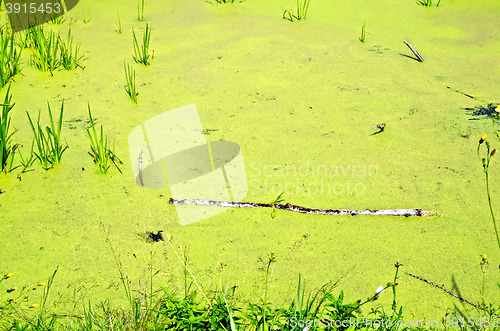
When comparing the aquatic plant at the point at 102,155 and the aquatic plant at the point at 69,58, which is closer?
the aquatic plant at the point at 102,155

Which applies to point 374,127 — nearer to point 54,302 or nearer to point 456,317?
point 456,317

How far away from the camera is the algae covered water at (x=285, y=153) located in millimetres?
1396

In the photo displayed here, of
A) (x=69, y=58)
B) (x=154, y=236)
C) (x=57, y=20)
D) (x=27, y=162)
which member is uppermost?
(x=57, y=20)

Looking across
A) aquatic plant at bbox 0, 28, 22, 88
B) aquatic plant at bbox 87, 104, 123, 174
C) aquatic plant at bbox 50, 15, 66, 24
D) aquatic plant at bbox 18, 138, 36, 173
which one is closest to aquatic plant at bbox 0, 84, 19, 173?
aquatic plant at bbox 18, 138, 36, 173

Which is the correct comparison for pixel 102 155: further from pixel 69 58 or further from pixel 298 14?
pixel 298 14

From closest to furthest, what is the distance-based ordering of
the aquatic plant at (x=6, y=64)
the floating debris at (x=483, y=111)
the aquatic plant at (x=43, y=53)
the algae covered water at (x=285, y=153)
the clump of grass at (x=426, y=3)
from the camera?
1. the algae covered water at (x=285, y=153)
2. the floating debris at (x=483, y=111)
3. the aquatic plant at (x=6, y=64)
4. the aquatic plant at (x=43, y=53)
5. the clump of grass at (x=426, y=3)

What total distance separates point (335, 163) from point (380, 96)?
63 centimetres

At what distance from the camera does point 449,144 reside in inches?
75.9

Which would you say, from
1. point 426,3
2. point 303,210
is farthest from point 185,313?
point 426,3

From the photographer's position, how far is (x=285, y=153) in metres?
1.90

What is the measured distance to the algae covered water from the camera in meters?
1.40

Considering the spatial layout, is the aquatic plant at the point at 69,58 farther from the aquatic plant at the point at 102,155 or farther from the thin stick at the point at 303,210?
the thin stick at the point at 303,210

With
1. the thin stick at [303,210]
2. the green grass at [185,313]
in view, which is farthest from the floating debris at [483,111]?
the green grass at [185,313]

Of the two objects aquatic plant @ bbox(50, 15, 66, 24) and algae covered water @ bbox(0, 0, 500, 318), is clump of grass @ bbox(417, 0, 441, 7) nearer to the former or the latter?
algae covered water @ bbox(0, 0, 500, 318)
